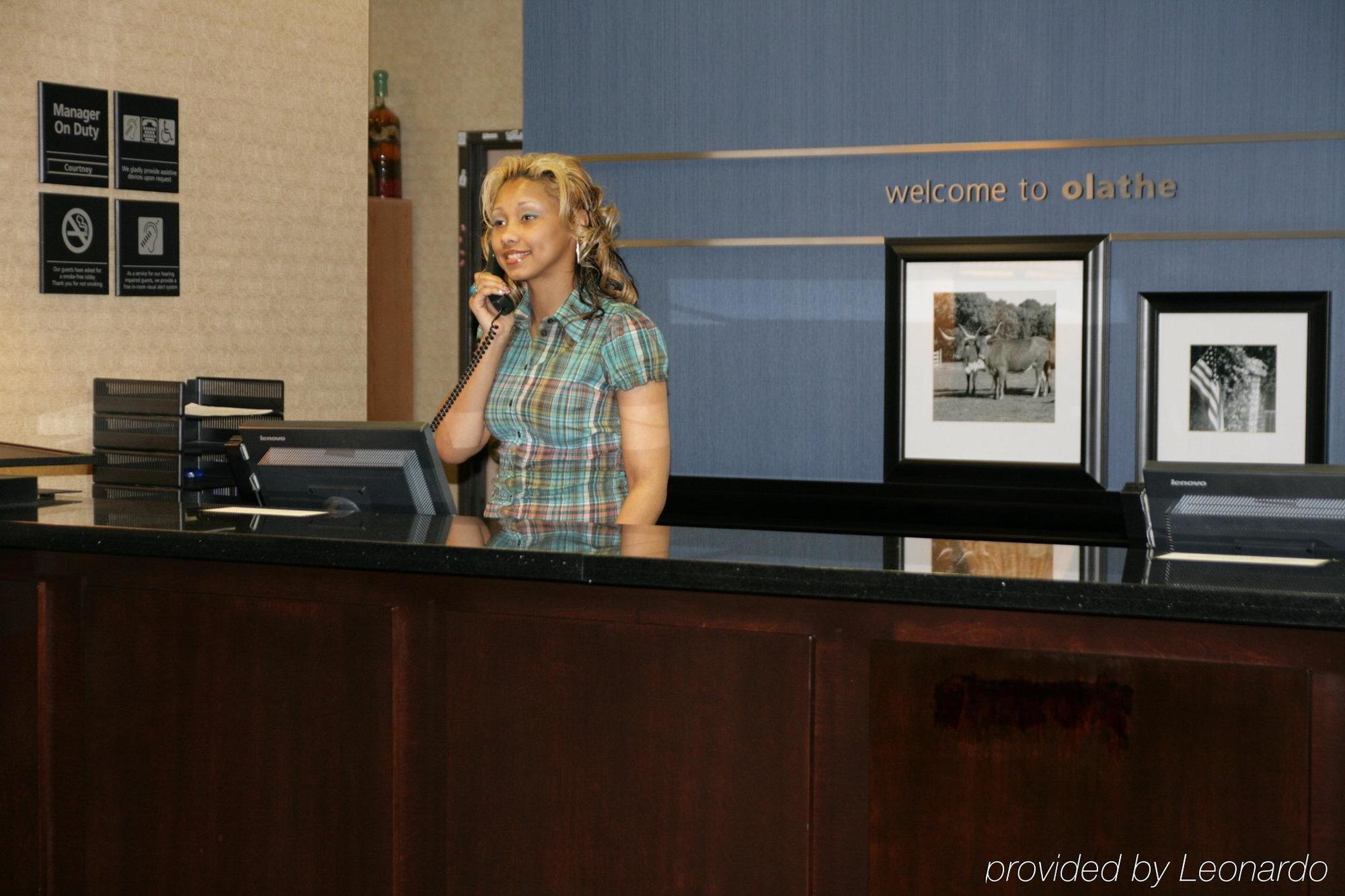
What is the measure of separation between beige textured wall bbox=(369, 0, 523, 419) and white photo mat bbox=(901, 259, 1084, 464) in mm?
3227

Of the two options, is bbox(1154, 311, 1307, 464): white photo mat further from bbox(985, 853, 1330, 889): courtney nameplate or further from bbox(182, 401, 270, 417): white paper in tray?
bbox(182, 401, 270, 417): white paper in tray

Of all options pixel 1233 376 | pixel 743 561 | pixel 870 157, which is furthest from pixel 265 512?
pixel 1233 376

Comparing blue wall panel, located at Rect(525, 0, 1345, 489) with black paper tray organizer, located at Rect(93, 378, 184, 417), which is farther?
black paper tray organizer, located at Rect(93, 378, 184, 417)

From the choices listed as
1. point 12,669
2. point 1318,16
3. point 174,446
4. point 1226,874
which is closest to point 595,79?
point 174,446

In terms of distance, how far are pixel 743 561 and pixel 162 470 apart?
2.27 m

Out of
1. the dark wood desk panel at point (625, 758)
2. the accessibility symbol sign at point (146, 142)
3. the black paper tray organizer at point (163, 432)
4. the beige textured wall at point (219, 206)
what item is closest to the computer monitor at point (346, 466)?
the dark wood desk panel at point (625, 758)

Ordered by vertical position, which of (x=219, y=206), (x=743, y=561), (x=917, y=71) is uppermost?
(x=917, y=71)

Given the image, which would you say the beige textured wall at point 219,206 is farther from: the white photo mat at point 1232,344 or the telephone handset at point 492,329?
the white photo mat at point 1232,344

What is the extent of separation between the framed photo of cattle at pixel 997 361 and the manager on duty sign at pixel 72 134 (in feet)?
7.16

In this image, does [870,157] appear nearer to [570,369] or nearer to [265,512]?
[570,369]

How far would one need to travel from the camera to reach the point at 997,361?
360 cm

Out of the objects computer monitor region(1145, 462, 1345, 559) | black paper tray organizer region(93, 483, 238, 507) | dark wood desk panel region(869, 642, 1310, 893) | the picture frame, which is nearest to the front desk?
dark wood desk panel region(869, 642, 1310, 893)

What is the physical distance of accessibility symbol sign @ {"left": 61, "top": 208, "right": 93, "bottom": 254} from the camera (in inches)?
144

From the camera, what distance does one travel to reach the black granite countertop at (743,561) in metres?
1.74
